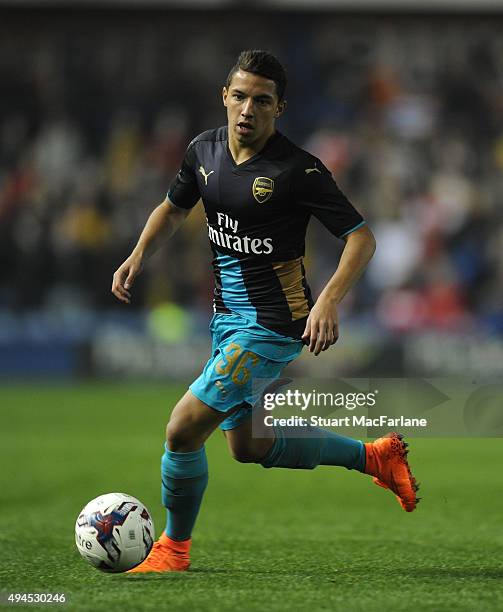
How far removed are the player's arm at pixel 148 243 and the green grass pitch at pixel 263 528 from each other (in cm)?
117

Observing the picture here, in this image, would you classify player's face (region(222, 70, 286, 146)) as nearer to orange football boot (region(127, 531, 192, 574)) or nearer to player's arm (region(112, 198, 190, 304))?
player's arm (region(112, 198, 190, 304))

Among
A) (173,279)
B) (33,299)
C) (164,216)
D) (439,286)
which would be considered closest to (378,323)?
(439,286)

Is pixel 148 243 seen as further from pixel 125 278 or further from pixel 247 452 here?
pixel 247 452

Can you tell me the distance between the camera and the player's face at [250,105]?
4.79 meters

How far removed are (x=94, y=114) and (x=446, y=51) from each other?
5.23 m

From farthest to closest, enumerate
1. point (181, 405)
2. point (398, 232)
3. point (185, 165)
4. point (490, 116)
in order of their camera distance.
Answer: point (490, 116)
point (398, 232)
point (185, 165)
point (181, 405)

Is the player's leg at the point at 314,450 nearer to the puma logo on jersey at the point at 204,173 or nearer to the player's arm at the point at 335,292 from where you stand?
the player's arm at the point at 335,292

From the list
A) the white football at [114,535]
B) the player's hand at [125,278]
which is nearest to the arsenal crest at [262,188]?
the player's hand at [125,278]

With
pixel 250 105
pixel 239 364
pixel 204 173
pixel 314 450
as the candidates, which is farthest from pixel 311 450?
pixel 250 105

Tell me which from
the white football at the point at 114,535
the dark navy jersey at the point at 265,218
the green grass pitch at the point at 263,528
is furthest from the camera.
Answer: the dark navy jersey at the point at 265,218

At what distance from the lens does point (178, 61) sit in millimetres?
18047

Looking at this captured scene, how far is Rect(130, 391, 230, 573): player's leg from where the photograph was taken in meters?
4.84

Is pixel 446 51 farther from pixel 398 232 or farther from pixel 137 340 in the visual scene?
pixel 137 340

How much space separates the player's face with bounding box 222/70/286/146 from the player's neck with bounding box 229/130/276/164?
4cm
